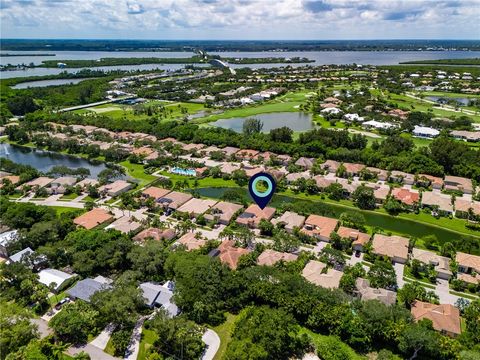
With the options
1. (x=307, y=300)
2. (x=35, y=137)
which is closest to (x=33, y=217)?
(x=307, y=300)

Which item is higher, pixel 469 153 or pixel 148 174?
pixel 469 153

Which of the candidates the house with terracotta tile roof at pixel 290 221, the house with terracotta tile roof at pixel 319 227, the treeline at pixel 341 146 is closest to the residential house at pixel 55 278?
the house with terracotta tile roof at pixel 290 221

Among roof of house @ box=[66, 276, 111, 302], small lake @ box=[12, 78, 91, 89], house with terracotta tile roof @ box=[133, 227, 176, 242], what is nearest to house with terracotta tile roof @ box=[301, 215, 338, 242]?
house with terracotta tile roof @ box=[133, 227, 176, 242]

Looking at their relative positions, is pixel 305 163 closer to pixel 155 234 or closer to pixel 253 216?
pixel 253 216

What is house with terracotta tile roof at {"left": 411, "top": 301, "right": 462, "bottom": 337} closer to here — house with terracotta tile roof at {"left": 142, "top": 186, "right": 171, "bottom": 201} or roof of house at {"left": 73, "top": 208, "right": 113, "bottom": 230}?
house with terracotta tile roof at {"left": 142, "top": 186, "right": 171, "bottom": 201}

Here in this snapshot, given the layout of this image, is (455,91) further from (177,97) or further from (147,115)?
(147,115)

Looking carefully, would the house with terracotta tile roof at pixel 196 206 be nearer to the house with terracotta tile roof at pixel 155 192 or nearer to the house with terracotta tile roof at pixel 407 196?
the house with terracotta tile roof at pixel 155 192
